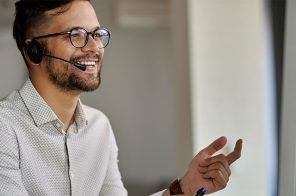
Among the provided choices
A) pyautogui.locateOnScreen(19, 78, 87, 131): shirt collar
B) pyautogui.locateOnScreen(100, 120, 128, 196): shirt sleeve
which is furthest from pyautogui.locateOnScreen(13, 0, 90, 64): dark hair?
pyautogui.locateOnScreen(100, 120, 128, 196): shirt sleeve

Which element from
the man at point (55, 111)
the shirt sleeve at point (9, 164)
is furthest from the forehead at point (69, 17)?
the shirt sleeve at point (9, 164)

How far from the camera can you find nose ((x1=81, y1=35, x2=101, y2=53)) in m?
0.98

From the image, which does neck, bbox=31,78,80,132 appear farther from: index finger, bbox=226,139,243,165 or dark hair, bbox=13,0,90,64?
index finger, bbox=226,139,243,165

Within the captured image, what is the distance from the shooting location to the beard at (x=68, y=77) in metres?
0.98

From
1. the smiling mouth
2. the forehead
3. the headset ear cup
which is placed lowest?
the smiling mouth

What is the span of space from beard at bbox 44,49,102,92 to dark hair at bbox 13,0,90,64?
0.08 meters

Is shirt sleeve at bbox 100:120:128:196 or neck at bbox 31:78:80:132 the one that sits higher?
neck at bbox 31:78:80:132

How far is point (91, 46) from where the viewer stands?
0.99 m

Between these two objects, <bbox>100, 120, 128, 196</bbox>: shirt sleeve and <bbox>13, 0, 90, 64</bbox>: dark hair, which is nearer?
<bbox>13, 0, 90, 64</bbox>: dark hair

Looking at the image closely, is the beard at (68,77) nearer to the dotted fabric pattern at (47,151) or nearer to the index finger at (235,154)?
the dotted fabric pattern at (47,151)

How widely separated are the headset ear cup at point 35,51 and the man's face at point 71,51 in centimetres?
1

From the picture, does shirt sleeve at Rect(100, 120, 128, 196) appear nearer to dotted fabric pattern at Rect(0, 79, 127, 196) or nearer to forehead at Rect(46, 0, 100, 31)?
dotted fabric pattern at Rect(0, 79, 127, 196)

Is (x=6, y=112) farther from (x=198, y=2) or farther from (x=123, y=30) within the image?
(x=198, y=2)

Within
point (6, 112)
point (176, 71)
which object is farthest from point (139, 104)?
point (6, 112)
